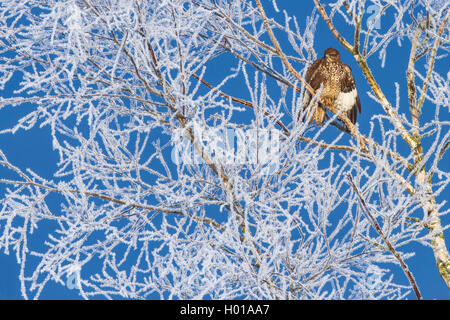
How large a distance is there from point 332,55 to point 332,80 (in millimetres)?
274

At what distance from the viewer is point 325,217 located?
3436mm

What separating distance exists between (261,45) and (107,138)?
66.7 inches

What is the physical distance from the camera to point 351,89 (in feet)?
19.4

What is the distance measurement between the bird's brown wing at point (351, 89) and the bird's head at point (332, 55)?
162 millimetres

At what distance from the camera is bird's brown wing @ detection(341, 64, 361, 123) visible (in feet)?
19.1

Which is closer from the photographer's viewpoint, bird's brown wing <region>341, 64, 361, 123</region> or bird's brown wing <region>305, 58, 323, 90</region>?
bird's brown wing <region>305, 58, 323, 90</region>

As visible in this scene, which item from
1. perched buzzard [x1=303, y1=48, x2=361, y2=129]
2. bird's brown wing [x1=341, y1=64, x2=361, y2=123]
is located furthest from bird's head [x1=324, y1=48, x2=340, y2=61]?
bird's brown wing [x1=341, y1=64, x2=361, y2=123]

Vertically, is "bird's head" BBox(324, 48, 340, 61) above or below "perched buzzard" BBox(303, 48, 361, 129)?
above

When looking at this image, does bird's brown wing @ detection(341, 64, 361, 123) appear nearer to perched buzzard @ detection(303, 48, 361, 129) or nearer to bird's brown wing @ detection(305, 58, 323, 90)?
perched buzzard @ detection(303, 48, 361, 129)

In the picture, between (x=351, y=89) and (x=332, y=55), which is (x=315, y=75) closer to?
(x=332, y=55)

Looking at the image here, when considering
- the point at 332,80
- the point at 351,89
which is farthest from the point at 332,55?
the point at 351,89

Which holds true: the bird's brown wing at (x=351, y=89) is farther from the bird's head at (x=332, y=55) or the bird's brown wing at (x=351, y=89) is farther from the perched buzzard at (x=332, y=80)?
the bird's head at (x=332, y=55)
